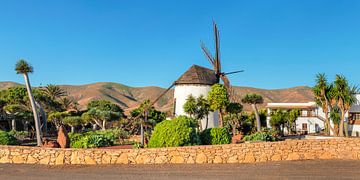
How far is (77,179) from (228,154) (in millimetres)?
7415

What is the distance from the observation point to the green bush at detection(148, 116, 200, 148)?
16.8m

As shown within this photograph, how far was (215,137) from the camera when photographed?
1881cm

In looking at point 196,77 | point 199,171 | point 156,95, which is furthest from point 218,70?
point 156,95

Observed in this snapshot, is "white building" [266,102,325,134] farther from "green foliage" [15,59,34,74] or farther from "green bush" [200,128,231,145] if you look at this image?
"green foliage" [15,59,34,74]

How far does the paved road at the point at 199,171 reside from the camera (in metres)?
12.2

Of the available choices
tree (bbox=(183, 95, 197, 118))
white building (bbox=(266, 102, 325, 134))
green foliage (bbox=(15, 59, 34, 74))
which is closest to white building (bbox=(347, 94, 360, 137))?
white building (bbox=(266, 102, 325, 134))

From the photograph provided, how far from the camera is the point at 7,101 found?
5025cm

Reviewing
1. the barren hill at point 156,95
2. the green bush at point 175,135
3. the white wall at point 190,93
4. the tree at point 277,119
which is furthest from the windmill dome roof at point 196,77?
the barren hill at point 156,95

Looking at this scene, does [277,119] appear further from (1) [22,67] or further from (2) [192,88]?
(1) [22,67]

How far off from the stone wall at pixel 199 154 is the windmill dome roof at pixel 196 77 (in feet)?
62.5

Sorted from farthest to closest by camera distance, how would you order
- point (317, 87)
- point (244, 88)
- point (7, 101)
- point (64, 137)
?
point (244, 88) → point (7, 101) → point (317, 87) → point (64, 137)

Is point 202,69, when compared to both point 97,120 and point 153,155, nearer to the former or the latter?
point 97,120

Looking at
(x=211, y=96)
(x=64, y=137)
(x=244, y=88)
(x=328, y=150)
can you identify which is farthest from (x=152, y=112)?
(x=244, y=88)

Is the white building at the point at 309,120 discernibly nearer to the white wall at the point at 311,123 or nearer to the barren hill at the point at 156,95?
the white wall at the point at 311,123
